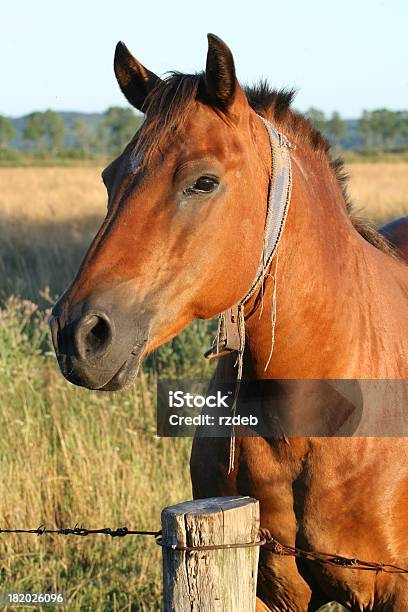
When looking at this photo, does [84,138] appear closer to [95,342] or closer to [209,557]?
[95,342]

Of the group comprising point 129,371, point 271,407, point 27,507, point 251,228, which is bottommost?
point 27,507

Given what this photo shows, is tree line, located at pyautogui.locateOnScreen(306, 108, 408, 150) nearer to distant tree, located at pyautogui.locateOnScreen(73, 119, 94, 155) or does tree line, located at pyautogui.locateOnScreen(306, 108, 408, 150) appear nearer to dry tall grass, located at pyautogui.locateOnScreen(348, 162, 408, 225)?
distant tree, located at pyautogui.locateOnScreen(73, 119, 94, 155)

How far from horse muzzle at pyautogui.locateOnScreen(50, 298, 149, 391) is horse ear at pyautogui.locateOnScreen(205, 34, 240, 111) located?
67 centimetres

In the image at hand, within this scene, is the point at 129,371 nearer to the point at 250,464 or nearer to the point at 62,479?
the point at 250,464

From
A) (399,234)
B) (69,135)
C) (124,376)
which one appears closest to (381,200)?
(399,234)

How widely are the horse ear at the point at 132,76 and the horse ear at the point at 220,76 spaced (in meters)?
0.33

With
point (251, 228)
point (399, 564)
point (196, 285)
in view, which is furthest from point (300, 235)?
point (399, 564)

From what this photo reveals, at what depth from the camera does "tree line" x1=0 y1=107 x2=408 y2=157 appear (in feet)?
206

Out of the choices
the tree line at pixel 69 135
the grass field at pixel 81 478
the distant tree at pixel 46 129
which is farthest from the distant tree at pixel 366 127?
the grass field at pixel 81 478

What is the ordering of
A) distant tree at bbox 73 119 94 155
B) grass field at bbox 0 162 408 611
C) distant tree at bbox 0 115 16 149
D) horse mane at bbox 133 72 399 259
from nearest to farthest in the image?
horse mane at bbox 133 72 399 259, grass field at bbox 0 162 408 611, distant tree at bbox 73 119 94 155, distant tree at bbox 0 115 16 149

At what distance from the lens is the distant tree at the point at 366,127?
8975 cm

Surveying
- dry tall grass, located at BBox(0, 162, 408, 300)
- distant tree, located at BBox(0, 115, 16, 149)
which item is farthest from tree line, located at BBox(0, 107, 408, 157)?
dry tall grass, located at BBox(0, 162, 408, 300)

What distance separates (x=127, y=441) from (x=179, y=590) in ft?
10.9

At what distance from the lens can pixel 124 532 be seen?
2689mm
